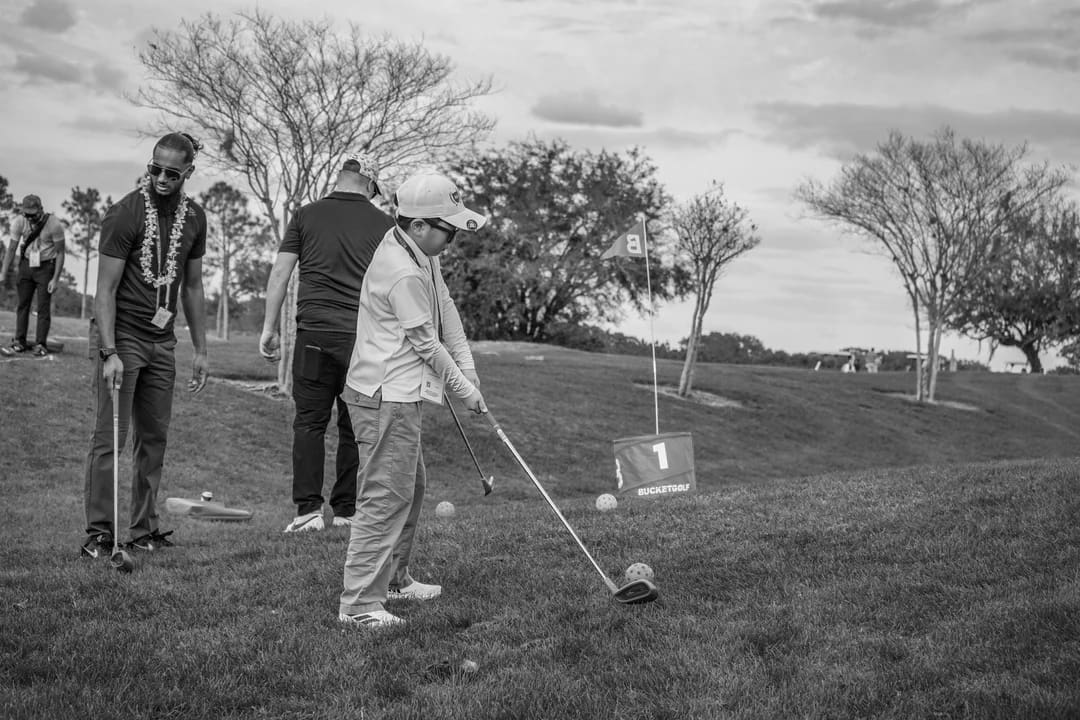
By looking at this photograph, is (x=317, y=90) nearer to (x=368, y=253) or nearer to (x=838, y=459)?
(x=368, y=253)

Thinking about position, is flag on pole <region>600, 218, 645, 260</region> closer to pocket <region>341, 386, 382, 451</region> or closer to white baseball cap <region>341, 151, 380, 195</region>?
white baseball cap <region>341, 151, 380, 195</region>

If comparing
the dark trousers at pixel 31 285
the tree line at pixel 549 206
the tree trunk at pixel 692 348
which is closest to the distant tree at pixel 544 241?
the tree line at pixel 549 206

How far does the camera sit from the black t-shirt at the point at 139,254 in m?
6.02

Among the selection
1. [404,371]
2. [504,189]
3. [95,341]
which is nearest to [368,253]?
[95,341]

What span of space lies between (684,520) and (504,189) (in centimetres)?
3316

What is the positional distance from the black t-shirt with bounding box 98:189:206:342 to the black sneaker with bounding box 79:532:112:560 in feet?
4.07

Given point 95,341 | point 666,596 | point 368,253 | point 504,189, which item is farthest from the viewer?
point 504,189

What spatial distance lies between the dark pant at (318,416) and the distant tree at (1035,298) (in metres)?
40.9

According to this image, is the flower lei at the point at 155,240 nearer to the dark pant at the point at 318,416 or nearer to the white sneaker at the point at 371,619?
the dark pant at the point at 318,416

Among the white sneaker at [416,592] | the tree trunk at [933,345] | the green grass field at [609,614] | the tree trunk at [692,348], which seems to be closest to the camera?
the green grass field at [609,614]

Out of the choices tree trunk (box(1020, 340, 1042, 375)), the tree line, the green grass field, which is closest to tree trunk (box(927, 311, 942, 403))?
the tree line

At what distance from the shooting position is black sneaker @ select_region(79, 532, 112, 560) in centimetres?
610

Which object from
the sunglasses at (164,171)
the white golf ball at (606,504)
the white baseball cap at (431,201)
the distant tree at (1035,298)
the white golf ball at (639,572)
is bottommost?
the white golf ball at (606,504)

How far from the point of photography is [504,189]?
128ft
